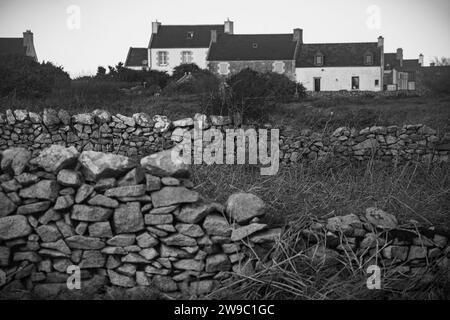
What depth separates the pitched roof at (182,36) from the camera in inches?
2073

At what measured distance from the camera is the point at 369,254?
5188 mm

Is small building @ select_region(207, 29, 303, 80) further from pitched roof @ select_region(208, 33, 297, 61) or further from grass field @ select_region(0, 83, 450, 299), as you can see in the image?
grass field @ select_region(0, 83, 450, 299)

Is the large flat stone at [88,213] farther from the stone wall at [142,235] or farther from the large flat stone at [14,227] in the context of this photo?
the large flat stone at [14,227]

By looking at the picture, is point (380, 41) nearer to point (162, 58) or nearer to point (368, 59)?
point (368, 59)

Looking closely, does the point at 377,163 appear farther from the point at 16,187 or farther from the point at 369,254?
the point at 16,187

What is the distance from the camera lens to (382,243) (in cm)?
515

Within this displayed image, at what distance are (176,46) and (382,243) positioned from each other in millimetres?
49541

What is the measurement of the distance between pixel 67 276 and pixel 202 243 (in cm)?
132

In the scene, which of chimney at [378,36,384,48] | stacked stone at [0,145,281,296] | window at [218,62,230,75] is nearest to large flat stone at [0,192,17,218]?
stacked stone at [0,145,281,296]

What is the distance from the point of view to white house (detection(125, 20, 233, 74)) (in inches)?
2064

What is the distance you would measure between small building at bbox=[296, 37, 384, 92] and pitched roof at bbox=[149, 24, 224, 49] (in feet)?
38.2

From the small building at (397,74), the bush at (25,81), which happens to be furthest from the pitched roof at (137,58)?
the bush at (25,81)

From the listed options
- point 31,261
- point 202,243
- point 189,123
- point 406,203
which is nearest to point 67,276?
point 31,261

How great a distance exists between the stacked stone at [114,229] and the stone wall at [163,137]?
5.05 metres
